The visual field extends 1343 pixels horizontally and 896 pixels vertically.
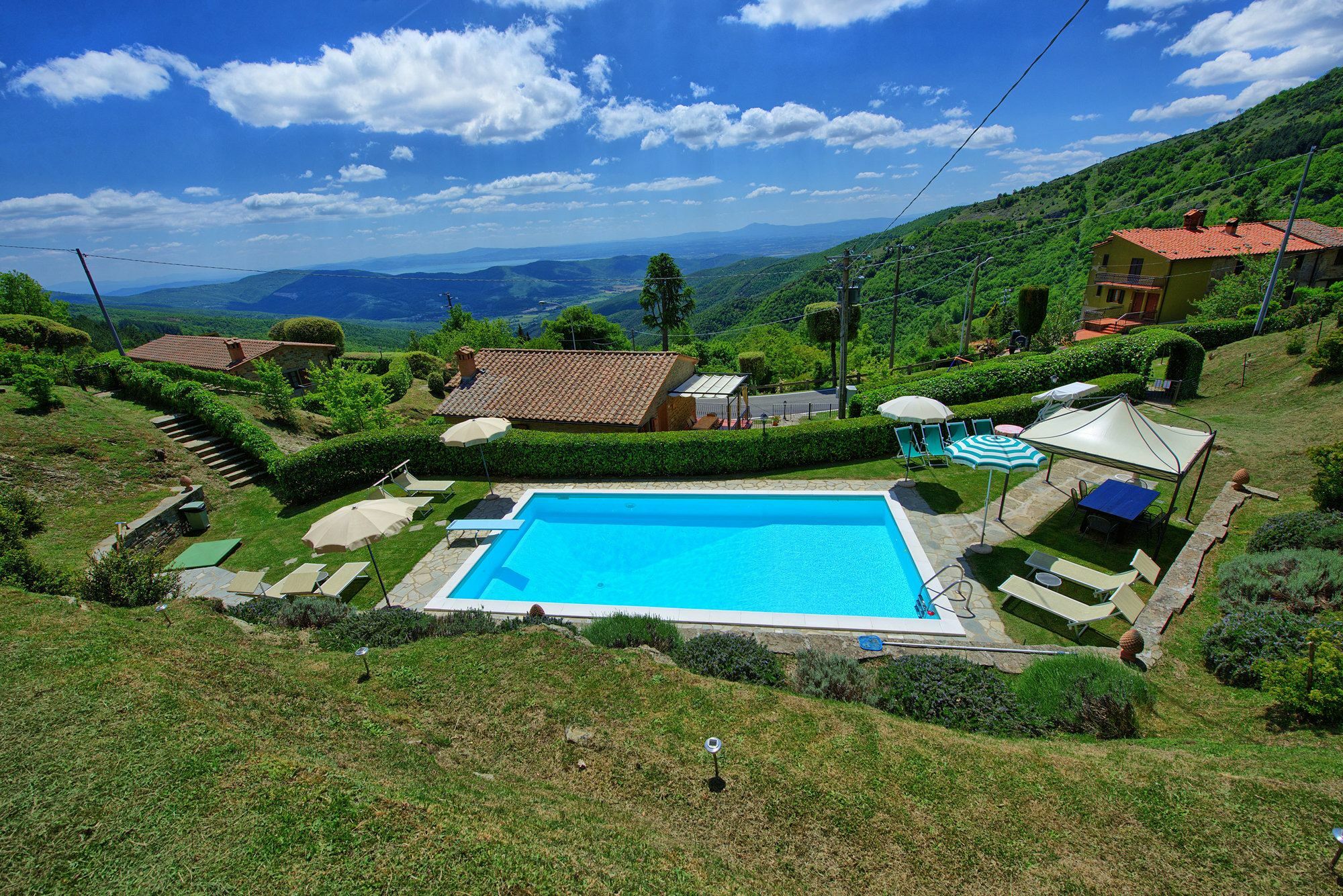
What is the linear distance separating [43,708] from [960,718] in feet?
31.0

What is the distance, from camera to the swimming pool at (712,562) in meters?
10.4

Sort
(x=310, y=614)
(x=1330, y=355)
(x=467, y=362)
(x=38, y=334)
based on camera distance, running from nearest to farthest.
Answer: (x=310, y=614)
(x=1330, y=355)
(x=467, y=362)
(x=38, y=334)

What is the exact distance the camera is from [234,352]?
1170 inches

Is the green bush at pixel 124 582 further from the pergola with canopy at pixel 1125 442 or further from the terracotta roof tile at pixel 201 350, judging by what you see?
the terracotta roof tile at pixel 201 350

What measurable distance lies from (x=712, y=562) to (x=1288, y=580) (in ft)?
31.7

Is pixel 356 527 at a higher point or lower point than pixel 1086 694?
higher

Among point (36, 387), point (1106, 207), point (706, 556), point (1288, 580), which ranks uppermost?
point (1106, 207)

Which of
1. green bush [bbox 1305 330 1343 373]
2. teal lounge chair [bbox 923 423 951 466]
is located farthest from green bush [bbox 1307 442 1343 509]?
green bush [bbox 1305 330 1343 373]

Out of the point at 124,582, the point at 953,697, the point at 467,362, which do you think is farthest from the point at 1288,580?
the point at 467,362

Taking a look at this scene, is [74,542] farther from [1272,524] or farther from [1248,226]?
[1248,226]

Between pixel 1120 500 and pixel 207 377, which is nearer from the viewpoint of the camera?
pixel 1120 500

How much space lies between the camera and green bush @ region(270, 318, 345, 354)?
40.1 metres

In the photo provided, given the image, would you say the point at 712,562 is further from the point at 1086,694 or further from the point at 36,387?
the point at 36,387

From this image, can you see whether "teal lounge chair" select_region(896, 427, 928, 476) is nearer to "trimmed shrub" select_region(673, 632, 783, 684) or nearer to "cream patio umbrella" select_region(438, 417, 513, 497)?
"trimmed shrub" select_region(673, 632, 783, 684)
